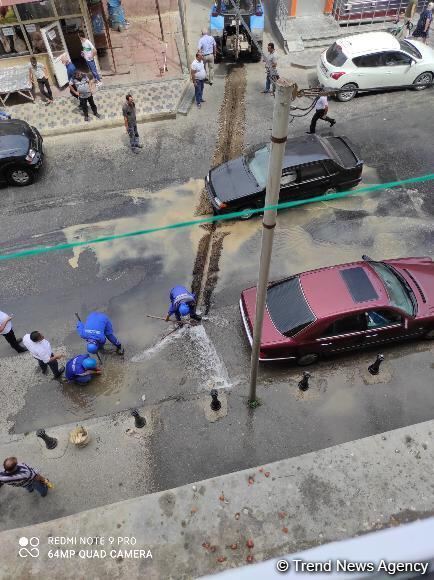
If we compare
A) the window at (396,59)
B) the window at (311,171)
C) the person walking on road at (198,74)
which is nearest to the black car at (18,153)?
the person walking on road at (198,74)

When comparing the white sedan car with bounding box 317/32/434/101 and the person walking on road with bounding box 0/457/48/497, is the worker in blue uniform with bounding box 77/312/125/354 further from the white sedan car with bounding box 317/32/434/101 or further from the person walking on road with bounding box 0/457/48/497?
the white sedan car with bounding box 317/32/434/101

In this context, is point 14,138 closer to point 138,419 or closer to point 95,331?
point 95,331

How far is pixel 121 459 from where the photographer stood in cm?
704

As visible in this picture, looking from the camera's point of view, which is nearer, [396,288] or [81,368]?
[81,368]

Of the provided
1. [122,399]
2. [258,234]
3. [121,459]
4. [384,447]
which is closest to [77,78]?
[258,234]

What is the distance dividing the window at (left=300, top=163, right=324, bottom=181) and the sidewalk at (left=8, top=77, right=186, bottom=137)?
5602 mm

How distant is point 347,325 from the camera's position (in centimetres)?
745

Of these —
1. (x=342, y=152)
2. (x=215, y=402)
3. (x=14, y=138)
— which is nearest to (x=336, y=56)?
(x=342, y=152)

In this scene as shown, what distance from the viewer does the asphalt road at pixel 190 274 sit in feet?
24.2

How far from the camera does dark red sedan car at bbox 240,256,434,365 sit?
7402 millimetres

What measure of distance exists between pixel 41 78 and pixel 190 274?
896 centimetres

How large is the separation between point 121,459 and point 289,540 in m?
2.91

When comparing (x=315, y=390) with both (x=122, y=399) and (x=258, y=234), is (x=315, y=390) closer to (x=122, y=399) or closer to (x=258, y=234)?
(x=122, y=399)

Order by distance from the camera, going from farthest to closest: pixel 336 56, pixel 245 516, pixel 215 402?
pixel 336 56 → pixel 215 402 → pixel 245 516
